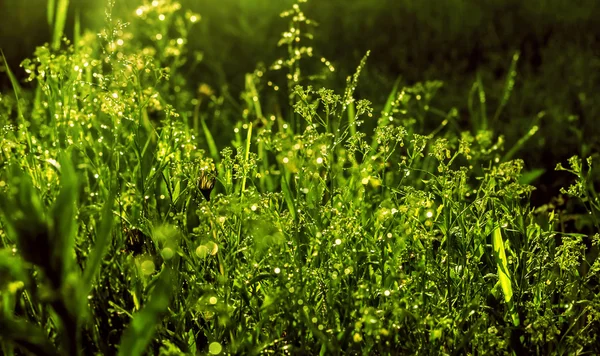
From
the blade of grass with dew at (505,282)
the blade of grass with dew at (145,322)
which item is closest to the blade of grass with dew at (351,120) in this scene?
the blade of grass with dew at (505,282)

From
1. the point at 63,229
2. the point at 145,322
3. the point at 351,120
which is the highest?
the point at 351,120

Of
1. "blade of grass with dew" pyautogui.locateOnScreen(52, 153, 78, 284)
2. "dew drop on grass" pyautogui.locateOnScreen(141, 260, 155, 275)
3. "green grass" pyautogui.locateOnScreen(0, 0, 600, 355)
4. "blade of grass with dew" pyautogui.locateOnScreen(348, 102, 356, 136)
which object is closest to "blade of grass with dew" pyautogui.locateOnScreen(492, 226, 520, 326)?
"green grass" pyautogui.locateOnScreen(0, 0, 600, 355)

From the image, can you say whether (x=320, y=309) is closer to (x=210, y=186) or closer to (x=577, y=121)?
(x=210, y=186)

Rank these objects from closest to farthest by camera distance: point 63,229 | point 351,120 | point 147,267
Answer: point 63,229
point 147,267
point 351,120

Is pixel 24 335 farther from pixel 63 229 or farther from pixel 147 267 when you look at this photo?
pixel 147 267

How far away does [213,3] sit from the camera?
5.32m

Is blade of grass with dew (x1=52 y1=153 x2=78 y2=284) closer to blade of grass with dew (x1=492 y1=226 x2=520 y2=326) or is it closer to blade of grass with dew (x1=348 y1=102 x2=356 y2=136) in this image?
blade of grass with dew (x1=348 y1=102 x2=356 y2=136)

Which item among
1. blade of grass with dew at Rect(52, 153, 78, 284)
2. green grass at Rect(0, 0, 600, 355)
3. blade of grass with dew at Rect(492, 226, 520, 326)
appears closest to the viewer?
blade of grass with dew at Rect(52, 153, 78, 284)

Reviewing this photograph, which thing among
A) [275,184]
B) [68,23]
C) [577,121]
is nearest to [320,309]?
[275,184]

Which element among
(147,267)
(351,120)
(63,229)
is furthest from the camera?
(351,120)

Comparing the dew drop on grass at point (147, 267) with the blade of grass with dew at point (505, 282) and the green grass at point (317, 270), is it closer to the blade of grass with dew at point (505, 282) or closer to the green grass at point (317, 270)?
the green grass at point (317, 270)

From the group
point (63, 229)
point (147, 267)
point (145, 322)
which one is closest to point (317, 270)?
point (147, 267)

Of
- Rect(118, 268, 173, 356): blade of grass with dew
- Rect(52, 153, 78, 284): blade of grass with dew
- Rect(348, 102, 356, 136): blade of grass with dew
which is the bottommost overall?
Rect(118, 268, 173, 356): blade of grass with dew

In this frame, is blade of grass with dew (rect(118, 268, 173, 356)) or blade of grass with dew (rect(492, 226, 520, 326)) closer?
blade of grass with dew (rect(118, 268, 173, 356))
